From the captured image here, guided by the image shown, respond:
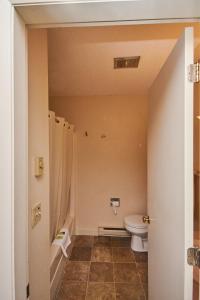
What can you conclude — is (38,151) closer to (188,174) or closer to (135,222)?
(188,174)

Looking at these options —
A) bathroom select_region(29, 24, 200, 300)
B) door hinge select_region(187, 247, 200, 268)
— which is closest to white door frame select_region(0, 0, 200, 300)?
door hinge select_region(187, 247, 200, 268)

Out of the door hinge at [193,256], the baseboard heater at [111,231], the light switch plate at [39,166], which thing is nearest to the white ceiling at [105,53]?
the light switch plate at [39,166]

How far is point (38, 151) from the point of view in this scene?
116cm

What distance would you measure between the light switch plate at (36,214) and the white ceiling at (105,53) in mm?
1297

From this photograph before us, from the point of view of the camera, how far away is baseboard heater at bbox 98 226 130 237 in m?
2.96

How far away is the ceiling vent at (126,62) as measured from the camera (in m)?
1.78

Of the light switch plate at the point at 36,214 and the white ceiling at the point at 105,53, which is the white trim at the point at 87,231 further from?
the white ceiling at the point at 105,53

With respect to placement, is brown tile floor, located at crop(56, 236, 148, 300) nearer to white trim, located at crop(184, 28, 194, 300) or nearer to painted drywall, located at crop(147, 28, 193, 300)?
painted drywall, located at crop(147, 28, 193, 300)

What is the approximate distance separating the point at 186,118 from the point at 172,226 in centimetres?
→ 57

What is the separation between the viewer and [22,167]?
0.75 metres

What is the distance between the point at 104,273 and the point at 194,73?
2.26 meters

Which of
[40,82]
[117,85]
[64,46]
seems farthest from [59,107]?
[40,82]

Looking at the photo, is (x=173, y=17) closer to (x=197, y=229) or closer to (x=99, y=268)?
(x=197, y=229)

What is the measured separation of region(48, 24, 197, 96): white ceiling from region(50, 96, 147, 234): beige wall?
45cm
